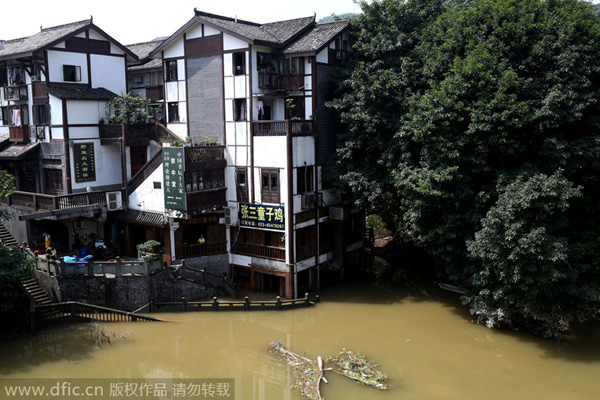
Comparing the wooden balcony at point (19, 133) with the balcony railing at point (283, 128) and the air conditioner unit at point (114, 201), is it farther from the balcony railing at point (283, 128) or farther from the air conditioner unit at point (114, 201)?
the balcony railing at point (283, 128)

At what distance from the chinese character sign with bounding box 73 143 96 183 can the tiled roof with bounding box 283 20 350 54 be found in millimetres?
12178

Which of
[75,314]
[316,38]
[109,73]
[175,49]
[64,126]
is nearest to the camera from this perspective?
[75,314]

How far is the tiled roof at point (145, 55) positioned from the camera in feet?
109

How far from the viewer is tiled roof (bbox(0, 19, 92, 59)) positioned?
2734 centimetres

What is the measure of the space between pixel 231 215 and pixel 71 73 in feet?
41.2

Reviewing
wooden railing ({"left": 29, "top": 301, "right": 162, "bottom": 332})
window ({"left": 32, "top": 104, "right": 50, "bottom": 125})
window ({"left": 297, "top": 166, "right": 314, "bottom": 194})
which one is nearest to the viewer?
wooden railing ({"left": 29, "top": 301, "right": 162, "bottom": 332})

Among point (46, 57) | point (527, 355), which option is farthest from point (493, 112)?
point (46, 57)

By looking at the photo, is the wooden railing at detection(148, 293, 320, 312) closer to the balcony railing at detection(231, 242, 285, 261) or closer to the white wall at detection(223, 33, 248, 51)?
the balcony railing at detection(231, 242, 285, 261)

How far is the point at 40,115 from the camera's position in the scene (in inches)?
1126

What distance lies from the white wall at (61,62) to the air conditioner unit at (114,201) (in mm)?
7408

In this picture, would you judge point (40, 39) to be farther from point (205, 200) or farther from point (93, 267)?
point (93, 267)

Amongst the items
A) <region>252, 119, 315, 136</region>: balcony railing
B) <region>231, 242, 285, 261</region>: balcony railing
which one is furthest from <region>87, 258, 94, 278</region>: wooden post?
<region>252, 119, 315, 136</region>: balcony railing

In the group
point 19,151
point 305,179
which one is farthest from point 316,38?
point 19,151

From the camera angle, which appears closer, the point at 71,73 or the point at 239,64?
the point at 239,64
